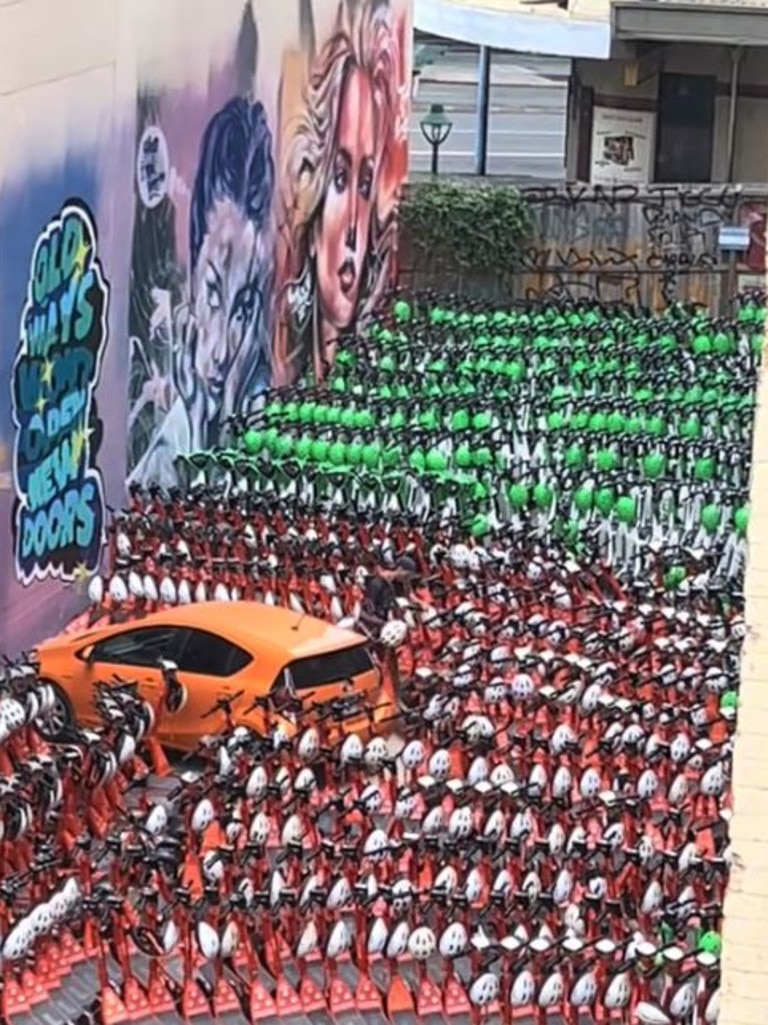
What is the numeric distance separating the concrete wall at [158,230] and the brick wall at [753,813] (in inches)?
379

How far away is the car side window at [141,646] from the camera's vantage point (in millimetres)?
12820

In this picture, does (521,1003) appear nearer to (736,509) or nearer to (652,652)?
(652,652)

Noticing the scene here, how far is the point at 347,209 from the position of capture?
22531 millimetres

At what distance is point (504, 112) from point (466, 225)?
1555 centimetres

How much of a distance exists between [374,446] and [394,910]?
837 cm

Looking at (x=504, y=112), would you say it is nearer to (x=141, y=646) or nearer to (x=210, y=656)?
(x=141, y=646)

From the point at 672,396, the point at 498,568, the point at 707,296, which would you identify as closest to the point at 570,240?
the point at 707,296

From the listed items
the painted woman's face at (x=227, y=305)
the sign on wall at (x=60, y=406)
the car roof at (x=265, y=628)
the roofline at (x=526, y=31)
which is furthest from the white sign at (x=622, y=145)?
the car roof at (x=265, y=628)

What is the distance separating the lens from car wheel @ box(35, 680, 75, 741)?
1187 cm

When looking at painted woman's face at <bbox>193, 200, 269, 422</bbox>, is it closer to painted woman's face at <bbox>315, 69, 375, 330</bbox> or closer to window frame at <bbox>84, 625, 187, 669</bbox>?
painted woman's face at <bbox>315, 69, 375, 330</bbox>

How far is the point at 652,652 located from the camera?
12953 mm

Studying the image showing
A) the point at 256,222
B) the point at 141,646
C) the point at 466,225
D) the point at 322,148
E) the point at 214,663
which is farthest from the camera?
the point at 466,225

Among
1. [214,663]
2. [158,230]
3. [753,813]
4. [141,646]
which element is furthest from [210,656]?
[753,813]

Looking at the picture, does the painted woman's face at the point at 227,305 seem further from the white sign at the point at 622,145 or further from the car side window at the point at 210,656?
the white sign at the point at 622,145
